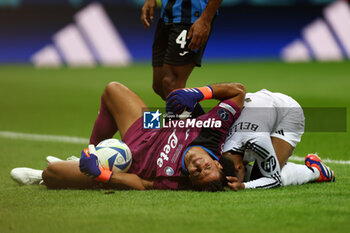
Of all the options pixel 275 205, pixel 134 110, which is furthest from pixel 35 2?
pixel 275 205

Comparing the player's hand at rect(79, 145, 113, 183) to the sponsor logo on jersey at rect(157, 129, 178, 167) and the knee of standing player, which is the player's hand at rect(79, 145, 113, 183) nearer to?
the knee of standing player

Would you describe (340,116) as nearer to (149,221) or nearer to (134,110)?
(134,110)

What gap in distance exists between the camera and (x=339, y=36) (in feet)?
74.5

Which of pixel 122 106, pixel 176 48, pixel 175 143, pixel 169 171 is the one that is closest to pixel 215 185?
pixel 169 171

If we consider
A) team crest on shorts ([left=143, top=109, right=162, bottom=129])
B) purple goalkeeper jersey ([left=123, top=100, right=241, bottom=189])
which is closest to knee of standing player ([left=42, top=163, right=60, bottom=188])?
purple goalkeeper jersey ([left=123, top=100, right=241, bottom=189])

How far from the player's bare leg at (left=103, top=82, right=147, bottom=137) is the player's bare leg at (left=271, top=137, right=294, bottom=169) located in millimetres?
1286

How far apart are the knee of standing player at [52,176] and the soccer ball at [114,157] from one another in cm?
39

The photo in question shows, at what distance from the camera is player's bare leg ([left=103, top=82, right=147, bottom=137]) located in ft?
19.2

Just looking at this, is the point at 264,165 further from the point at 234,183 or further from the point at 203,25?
the point at 203,25

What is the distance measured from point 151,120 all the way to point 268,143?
1.25 meters

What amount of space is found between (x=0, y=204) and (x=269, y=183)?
7.17ft

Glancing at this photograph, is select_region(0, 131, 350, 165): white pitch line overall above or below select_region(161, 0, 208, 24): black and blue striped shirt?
below

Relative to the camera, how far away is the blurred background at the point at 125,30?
23.2 metres

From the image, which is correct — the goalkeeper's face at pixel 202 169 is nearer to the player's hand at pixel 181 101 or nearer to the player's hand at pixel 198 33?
the player's hand at pixel 181 101
